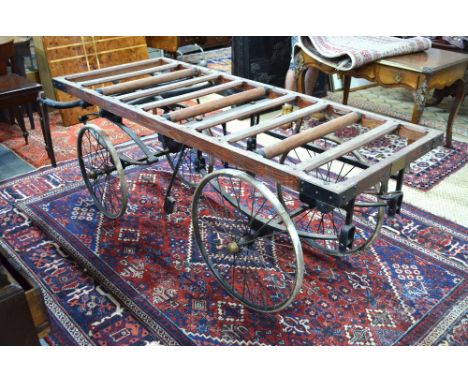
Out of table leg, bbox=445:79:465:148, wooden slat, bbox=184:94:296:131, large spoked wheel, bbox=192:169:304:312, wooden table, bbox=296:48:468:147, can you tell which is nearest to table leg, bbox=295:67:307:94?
wooden table, bbox=296:48:468:147

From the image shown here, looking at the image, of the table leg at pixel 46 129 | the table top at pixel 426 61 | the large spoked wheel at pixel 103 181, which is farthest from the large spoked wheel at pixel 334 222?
the table leg at pixel 46 129

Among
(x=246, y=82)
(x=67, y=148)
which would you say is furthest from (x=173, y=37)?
(x=246, y=82)

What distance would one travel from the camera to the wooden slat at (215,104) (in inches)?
96.6

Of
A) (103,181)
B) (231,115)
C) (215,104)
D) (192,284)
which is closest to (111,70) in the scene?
(103,181)

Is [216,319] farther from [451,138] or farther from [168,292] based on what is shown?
[451,138]

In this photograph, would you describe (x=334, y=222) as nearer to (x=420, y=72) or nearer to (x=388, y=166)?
(x=388, y=166)

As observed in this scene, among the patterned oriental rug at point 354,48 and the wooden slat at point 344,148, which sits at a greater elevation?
the patterned oriental rug at point 354,48

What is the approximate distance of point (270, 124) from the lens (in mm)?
2348

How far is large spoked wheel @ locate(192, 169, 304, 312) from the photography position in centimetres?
Result: 233

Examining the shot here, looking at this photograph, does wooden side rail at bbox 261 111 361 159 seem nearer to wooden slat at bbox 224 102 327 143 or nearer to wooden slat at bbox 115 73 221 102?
wooden slat at bbox 224 102 327 143

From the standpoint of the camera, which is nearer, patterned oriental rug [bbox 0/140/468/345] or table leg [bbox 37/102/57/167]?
Answer: patterned oriental rug [bbox 0/140/468/345]

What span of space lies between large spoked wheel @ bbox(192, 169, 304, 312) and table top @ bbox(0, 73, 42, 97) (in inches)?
61.5

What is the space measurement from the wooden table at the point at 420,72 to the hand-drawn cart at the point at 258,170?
2.69 feet

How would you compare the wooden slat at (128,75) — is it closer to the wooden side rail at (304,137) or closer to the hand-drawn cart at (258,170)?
the hand-drawn cart at (258,170)
